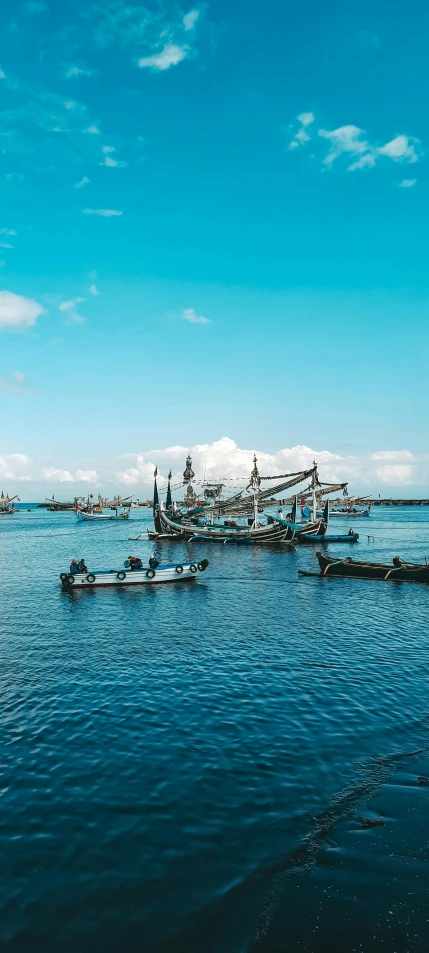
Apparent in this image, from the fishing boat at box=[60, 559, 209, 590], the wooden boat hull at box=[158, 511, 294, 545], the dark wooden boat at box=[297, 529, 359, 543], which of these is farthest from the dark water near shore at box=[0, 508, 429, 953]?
the dark wooden boat at box=[297, 529, 359, 543]

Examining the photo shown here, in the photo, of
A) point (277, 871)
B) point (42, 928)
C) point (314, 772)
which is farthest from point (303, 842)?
point (42, 928)

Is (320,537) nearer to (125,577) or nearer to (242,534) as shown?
(242,534)

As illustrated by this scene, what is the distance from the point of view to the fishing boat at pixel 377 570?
182 ft

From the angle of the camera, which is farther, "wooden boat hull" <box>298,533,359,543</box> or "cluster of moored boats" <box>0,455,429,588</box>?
"wooden boat hull" <box>298,533,359,543</box>

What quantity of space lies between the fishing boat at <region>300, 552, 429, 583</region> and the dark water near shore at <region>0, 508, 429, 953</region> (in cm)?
1977

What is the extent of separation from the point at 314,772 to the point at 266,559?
6152cm

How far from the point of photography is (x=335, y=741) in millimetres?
19688

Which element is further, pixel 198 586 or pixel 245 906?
pixel 198 586

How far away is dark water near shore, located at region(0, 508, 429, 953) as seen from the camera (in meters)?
11.4

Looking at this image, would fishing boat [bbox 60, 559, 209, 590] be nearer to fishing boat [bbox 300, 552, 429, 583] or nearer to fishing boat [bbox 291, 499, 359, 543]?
fishing boat [bbox 300, 552, 429, 583]

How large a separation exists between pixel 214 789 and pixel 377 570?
44.9 metres

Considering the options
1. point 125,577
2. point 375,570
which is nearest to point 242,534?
point 375,570

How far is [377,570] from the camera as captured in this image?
57.5 meters

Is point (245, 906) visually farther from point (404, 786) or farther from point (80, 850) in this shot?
point (404, 786)
